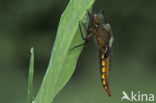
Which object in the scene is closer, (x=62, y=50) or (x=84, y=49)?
(x=62, y=50)

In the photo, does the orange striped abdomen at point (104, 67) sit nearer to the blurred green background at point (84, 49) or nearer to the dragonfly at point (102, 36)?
the dragonfly at point (102, 36)

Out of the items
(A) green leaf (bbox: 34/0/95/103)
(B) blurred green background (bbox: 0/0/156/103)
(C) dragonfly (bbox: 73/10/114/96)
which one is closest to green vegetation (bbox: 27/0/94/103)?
(A) green leaf (bbox: 34/0/95/103)

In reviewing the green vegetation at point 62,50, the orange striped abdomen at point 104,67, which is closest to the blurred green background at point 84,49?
the orange striped abdomen at point 104,67

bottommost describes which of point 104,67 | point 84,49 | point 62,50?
point 84,49

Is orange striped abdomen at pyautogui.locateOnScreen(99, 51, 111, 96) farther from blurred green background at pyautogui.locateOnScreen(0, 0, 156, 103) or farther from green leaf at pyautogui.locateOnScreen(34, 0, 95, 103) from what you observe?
blurred green background at pyautogui.locateOnScreen(0, 0, 156, 103)

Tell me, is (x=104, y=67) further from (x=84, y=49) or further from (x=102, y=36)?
(x=84, y=49)

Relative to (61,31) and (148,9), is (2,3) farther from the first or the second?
(61,31)

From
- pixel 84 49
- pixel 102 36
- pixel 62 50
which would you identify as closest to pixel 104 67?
pixel 102 36

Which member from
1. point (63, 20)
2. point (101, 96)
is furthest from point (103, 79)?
point (101, 96)
